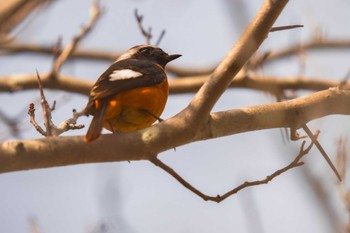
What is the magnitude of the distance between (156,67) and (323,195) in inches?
129

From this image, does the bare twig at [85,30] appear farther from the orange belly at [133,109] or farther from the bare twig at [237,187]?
the bare twig at [237,187]

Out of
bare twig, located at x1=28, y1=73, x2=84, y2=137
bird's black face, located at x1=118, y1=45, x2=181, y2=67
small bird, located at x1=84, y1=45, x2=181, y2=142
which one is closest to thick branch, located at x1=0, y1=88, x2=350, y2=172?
bare twig, located at x1=28, y1=73, x2=84, y2=137

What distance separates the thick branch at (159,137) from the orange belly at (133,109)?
3.47 ft

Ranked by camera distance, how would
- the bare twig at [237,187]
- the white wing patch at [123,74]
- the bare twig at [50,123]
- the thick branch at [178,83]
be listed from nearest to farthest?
the bare twig at [237,187] → the bare twig at [50,123] → the white wing patch at [123,74] → the thick branch at [178,83]

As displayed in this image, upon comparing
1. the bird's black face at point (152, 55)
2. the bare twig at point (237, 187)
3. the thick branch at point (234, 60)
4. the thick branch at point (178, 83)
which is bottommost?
the thick branch at point (178, 83)

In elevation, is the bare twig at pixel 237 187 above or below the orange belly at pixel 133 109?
above

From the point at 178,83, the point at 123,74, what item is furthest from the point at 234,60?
the point at 178,83

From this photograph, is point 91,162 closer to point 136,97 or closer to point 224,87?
point 224,87

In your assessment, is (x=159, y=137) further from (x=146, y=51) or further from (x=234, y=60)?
(x=146, y=51)

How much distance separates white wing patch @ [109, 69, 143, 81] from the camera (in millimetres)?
4831

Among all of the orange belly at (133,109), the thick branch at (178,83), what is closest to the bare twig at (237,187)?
the orange belly at (133,109)

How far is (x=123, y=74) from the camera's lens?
495 cm

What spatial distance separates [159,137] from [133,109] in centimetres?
123

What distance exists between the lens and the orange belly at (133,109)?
14.9 ft
